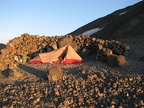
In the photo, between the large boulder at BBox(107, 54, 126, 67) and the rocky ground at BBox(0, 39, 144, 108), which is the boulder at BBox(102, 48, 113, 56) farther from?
the rocky ground at BBox(0, 39, 144, 108)

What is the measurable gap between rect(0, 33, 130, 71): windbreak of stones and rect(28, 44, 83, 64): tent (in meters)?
0.83

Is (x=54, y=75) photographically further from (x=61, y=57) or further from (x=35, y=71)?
(x=61, y=57)

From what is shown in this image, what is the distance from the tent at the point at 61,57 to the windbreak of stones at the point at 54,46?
833 millimetres

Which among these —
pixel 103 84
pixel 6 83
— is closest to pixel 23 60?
pixel 6 83

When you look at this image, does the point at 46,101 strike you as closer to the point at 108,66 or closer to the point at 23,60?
the point at 108,66

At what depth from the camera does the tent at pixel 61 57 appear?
49.1 ft

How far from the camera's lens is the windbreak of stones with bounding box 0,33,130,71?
15.0 m

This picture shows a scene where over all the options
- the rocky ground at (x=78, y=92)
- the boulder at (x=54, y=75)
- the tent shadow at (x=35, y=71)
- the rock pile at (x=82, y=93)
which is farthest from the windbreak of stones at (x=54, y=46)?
the rock pile at (x=82, y=93)

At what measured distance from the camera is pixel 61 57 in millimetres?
15555

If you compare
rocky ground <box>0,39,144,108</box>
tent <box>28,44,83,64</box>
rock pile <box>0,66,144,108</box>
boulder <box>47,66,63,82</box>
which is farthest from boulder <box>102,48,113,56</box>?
boulder <box>47,66,63,82</box>

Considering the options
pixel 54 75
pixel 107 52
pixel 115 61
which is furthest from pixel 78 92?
pixel 107 52

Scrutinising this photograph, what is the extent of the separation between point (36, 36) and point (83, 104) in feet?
35.6

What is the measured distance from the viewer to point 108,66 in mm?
13070

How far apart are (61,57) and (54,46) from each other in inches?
46.9
